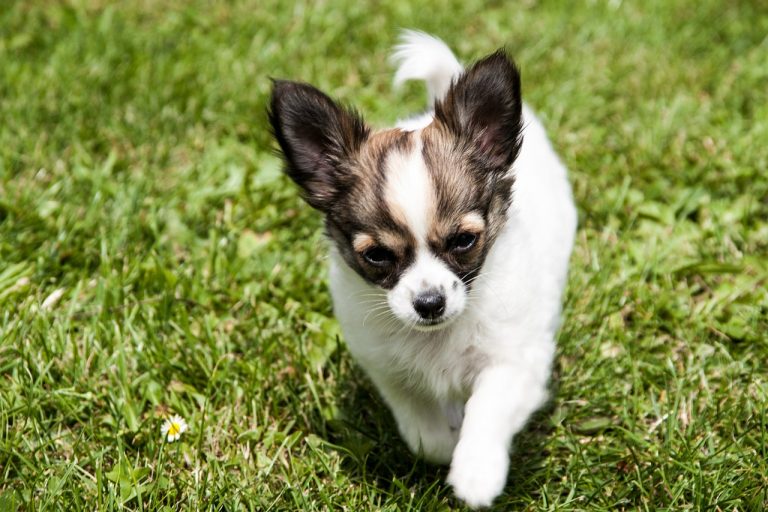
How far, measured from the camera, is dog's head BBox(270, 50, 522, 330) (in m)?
2.71

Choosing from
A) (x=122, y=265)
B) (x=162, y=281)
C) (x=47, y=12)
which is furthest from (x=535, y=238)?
(x=47, y=12)

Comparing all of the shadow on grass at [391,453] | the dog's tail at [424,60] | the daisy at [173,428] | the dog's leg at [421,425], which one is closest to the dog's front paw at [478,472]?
the shadow on grass at [391,453]

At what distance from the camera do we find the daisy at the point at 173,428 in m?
3.23

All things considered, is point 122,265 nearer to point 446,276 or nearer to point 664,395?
point 446,276

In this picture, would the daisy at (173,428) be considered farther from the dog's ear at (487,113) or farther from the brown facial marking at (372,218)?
the dog's ear at (487,113)

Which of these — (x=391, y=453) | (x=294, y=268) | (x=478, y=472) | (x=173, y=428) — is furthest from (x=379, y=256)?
(x=294, y=268)

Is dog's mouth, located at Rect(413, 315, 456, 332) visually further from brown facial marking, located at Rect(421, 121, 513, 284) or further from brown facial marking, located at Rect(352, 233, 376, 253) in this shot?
brown facial marking, located at Rect(352, 233, 376, 253)

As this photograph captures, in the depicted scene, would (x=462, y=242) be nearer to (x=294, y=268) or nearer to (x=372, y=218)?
(x=372, y=218)

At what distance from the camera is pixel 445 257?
9.08 feet

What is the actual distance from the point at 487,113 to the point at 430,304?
70 cm

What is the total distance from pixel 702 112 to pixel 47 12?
174 inches

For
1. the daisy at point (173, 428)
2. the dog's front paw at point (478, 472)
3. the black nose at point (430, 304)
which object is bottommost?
the daisy at point (173, 428)

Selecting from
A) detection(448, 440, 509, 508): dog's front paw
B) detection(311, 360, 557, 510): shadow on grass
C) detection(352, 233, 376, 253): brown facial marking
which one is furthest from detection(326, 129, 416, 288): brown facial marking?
detection(311, 360, 557, 510): shadow on grass

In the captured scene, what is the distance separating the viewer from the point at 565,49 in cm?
596
